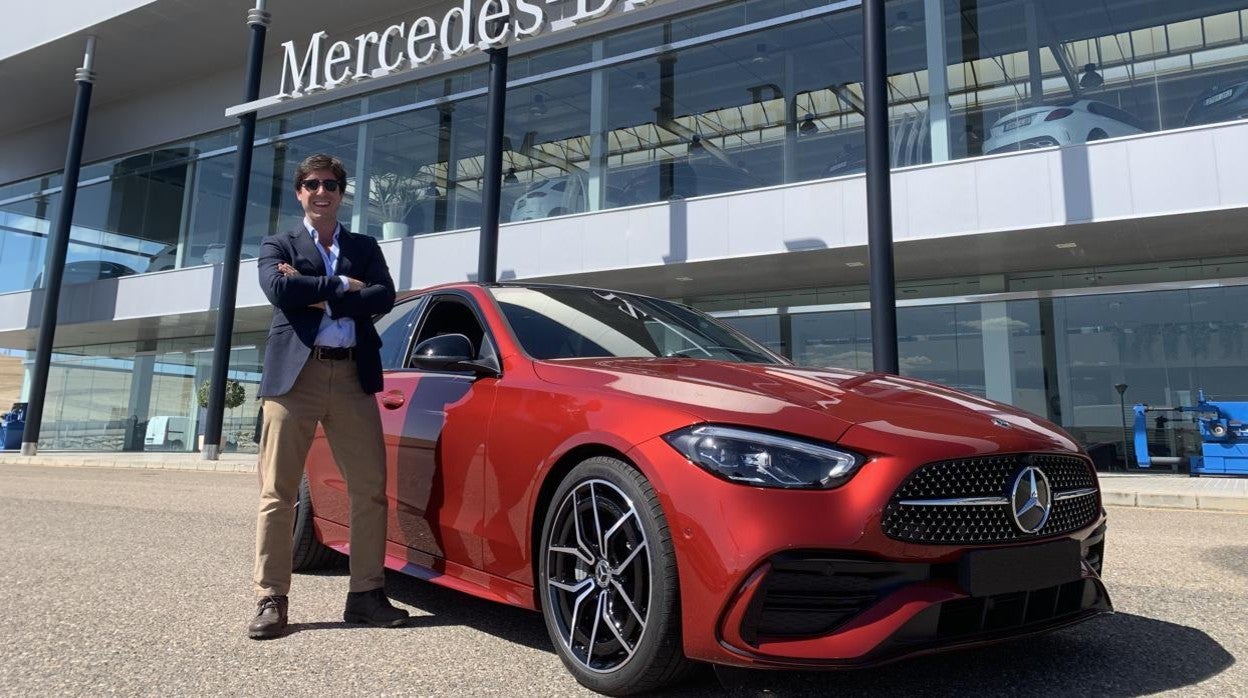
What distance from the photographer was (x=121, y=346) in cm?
2775

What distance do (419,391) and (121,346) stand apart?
28.7m

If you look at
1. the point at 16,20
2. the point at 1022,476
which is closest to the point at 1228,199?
the point at 1022,476

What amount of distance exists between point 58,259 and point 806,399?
2583cm

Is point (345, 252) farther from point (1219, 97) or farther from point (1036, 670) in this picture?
point (1219, 97)

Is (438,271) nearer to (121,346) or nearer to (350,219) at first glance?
(350,219)

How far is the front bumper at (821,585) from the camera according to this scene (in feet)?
6.86

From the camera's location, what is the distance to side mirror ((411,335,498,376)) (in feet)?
10.2

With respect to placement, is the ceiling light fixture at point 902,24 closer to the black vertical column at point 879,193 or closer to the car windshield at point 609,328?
the black vertical column at point 879,193

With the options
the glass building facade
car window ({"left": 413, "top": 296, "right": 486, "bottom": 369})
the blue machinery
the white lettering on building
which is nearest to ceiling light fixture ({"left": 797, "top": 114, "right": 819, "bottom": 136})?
the glass building facade

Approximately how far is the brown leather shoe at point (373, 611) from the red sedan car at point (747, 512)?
0.25 m

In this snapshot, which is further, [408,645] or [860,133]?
[860,133]

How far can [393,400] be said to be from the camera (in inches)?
150

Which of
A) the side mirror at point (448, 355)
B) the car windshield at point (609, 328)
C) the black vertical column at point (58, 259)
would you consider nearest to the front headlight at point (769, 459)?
the car windshield at point (609, 328)

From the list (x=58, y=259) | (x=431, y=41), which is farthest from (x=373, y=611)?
(x=58, y=259)
